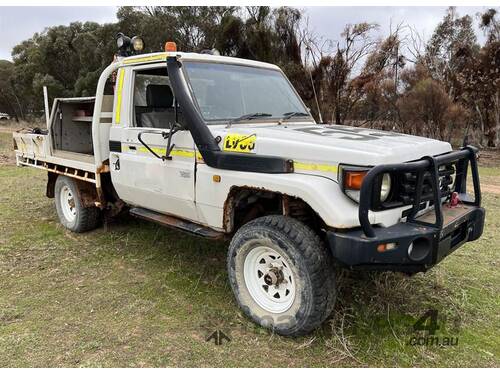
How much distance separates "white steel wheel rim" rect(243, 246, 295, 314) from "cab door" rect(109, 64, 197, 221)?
31.4 inches

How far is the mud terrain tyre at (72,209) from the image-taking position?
5.97m

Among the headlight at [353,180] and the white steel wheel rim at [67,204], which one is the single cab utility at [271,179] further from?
the white steel wheel rim at [67,204]

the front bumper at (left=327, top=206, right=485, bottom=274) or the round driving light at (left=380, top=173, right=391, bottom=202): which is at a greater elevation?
the round driving light at (left=380, top=173, right=391, bottom=202)

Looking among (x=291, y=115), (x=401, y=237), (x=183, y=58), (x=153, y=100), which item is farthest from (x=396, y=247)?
(x=153, y=100)

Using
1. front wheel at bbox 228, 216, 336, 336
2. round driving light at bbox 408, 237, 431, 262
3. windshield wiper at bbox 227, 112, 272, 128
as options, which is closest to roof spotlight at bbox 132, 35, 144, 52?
windshield wiper at bbox 227, 112, 272, 128

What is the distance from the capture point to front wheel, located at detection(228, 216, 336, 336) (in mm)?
3254

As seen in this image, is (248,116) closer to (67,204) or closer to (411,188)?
(411,188)

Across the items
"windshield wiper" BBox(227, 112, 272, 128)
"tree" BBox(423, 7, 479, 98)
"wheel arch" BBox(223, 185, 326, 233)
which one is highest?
"tree" BBox(423, 7, 479, 98)

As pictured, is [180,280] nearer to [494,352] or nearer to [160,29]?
[494,352]

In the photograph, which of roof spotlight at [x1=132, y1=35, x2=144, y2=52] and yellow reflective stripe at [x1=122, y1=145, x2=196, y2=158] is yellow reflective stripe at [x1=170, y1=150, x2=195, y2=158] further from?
roof spotlight at [x1=132, y1=35, x2=144, y2=52]

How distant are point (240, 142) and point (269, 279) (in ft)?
3.70

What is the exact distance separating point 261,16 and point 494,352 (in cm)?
1910

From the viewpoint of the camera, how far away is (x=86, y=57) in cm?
2858

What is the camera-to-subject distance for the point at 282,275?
3.54 m
